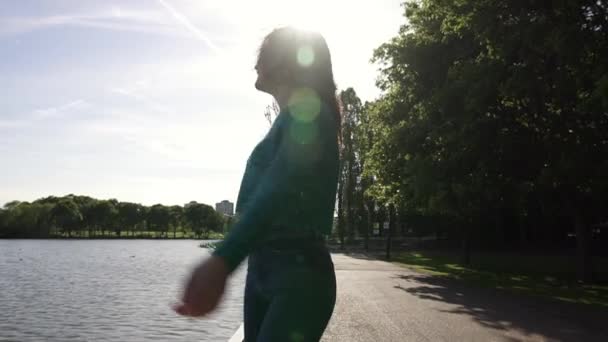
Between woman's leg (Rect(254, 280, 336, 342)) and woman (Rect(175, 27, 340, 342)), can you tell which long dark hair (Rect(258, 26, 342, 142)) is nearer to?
woman (Rect(175, 27, 340, 342))

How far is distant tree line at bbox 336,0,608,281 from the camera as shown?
16.0 meters

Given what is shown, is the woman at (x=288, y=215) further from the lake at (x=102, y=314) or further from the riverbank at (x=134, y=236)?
the riverbank at (x=134, y=236)

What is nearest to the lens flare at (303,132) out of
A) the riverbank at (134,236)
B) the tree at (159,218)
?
the riverbank at (134,236)

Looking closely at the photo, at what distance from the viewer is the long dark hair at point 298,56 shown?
7.02 feet

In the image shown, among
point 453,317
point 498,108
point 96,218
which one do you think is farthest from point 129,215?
point 453,317

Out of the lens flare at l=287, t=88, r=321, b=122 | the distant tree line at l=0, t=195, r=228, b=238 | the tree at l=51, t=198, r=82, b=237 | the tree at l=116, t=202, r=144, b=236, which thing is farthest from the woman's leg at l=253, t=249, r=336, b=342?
the tree at l=116, t=202, r=144, b=236

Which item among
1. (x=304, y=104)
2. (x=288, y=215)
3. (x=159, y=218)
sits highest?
(x=159, y=218)

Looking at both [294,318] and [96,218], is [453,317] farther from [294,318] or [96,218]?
[96,218]

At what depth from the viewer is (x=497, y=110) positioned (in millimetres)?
20094

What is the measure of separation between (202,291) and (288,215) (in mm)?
396

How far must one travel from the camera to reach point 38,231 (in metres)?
141

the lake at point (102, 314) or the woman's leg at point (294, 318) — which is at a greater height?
the woman's leg at point (294, 318)

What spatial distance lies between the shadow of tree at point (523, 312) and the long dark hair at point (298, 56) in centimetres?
842

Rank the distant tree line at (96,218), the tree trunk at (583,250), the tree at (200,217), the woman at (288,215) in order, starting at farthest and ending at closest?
the tree at (200,217)
the distant tree line at (96,218)
the tree trunk at (583,250)
the woman at (288,215)
